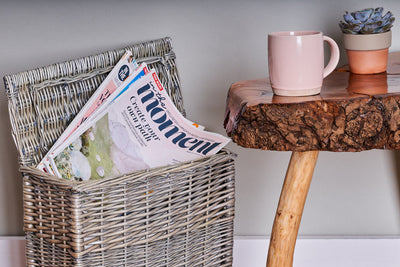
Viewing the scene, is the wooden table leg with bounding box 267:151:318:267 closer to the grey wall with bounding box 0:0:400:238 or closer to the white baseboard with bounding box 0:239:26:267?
the grey wall with bounding box 0:0:400:238

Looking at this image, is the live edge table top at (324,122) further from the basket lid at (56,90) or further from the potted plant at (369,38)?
the basket lid at (56,90)

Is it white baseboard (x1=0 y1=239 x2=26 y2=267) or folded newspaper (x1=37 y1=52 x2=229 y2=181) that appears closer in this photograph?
folded newspaper (x1=37 y1=52 x2=229 y2=181)

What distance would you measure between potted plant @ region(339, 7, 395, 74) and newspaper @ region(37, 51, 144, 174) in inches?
17.1

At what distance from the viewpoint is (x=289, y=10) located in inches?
53.3

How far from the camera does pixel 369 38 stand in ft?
3.51

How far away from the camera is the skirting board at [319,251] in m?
1.44

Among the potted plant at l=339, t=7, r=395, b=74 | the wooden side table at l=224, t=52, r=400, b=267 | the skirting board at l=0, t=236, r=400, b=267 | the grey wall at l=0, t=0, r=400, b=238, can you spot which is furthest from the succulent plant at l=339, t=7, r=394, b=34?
the skirting board at l=0, t=236, r=400, b=267

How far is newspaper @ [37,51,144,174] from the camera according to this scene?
110 cm

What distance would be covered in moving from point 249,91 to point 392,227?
698 mm

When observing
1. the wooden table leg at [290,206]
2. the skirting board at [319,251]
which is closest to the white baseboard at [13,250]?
the skirting board at [319,251]

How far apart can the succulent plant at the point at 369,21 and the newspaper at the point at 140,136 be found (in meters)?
0.34

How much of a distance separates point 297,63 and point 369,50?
0.24 meters

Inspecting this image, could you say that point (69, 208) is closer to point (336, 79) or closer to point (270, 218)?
point (336, 79)

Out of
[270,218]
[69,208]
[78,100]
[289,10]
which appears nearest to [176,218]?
[69,208]
